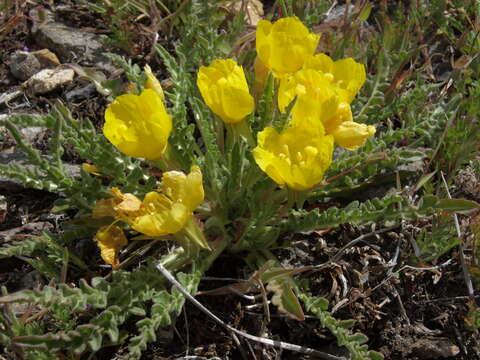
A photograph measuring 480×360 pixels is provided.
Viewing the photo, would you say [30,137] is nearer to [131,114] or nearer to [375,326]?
[131,114]

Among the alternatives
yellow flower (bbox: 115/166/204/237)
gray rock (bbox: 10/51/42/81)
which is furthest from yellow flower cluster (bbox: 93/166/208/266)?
gray rock (bbox: 10/51/42/81)

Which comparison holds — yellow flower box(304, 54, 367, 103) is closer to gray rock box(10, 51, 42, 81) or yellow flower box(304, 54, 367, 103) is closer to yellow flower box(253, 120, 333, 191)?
yellow flower box(253, 120, 333, 191)

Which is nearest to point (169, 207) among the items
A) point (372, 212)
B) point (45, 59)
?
point (372, 212)

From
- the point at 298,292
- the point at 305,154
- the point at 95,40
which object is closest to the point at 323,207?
the point at 298,292

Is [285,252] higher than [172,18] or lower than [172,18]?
lower

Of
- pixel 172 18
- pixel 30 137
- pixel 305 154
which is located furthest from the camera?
pixel 172 18

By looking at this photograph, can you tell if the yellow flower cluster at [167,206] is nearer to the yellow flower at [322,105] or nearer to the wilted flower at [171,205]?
the wilted flower at [171,205]
